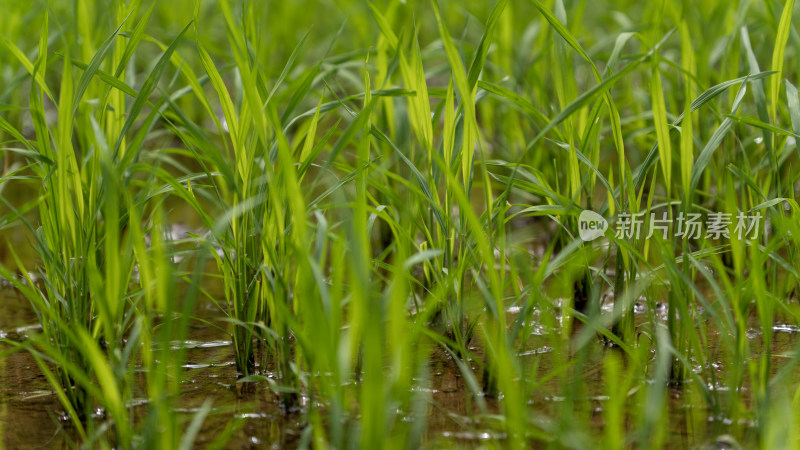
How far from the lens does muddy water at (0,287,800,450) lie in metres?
1.16

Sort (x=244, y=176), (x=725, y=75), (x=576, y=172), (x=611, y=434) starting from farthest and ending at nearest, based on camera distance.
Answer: (x=725, y=75), (x=576, y=172), (x=244, y=176), (x=611, y=434)

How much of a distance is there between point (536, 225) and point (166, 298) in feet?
4.11

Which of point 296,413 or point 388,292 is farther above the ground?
point 388,292

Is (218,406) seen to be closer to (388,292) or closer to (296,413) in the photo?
(296,413)

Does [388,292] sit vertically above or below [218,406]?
above

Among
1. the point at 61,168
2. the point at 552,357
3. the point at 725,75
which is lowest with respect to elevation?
the point at 552,357

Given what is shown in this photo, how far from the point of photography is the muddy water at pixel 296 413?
1156mm

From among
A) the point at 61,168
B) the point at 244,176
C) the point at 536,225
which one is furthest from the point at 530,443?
the point at 536,225

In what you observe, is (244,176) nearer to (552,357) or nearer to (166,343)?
(166,343)

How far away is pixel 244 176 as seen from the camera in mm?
1352

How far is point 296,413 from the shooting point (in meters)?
1.22

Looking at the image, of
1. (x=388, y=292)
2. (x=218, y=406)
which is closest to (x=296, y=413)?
(x=218, y=406)

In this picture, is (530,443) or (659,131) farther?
(659,131)

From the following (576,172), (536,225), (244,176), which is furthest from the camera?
(536,225)
